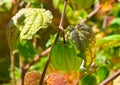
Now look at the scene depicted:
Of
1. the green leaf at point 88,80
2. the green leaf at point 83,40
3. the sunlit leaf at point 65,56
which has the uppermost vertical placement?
the green leaf at point 83,40

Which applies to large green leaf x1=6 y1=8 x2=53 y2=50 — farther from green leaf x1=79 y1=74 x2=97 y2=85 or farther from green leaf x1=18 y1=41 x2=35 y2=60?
green leaf x1=18 y1=41 x2=35 y2=60

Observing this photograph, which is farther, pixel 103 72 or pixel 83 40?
pixel 103 72

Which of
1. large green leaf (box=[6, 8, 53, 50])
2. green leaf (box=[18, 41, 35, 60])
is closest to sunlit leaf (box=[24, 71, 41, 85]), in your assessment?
large green leaf (box=[6, 8, 53, 50])

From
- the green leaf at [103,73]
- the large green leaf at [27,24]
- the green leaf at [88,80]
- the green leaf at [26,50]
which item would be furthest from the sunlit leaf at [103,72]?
the large green leaf at [27,24]

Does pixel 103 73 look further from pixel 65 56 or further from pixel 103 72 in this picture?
pixel 65 56

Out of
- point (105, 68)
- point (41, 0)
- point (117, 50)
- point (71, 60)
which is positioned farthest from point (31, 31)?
point (117, 50)

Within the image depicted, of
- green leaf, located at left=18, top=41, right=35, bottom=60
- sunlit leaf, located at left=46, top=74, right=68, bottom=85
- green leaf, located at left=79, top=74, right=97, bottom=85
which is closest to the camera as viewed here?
sunlit leaf, located at left=46, top=74, right=68, bottom=85

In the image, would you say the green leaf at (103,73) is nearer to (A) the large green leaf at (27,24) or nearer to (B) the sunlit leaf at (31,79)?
(B) the sunlit leaf at (31,79)

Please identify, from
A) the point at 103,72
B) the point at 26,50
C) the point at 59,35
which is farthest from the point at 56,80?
the point at 26,50
